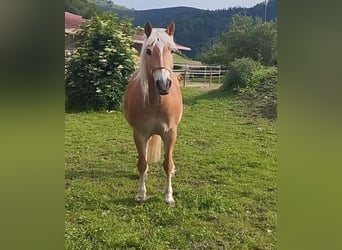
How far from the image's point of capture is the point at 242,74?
181cm

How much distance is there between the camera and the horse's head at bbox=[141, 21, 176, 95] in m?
1.74

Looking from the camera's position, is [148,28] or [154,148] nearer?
[148,28]

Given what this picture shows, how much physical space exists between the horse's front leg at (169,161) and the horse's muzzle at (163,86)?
19 cm

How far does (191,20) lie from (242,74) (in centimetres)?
31

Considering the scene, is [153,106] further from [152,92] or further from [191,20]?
Result: [191,20]

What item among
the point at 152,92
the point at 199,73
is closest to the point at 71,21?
the point at 152,92

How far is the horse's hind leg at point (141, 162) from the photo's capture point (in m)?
1.88

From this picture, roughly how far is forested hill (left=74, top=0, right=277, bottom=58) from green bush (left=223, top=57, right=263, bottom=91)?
15 cm

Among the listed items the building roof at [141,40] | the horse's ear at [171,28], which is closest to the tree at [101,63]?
the building roof at [141,40]

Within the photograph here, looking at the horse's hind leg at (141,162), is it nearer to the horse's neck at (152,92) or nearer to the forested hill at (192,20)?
the horse's neck at (152,92)

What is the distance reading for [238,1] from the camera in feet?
5.82
